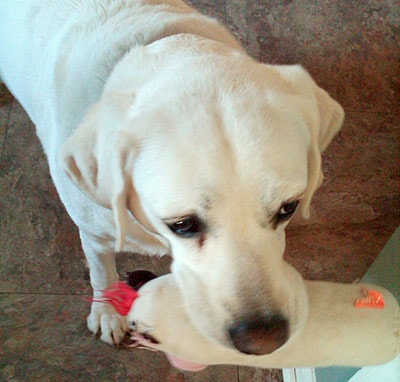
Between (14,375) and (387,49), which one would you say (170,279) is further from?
(387,49)

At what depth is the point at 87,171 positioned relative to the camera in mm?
1046

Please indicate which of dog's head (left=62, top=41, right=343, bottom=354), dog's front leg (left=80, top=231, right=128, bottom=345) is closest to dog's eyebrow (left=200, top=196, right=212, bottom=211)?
dog's head (left=62, top=41, right=343, bottom=354)

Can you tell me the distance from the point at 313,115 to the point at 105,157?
457 mm

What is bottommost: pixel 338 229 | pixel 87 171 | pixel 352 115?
pixel 338 229

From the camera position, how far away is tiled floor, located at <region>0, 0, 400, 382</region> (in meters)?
1.81

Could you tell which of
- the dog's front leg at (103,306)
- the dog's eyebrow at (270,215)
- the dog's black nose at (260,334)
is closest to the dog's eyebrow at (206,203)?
the dog's eyebrow at (270,215)

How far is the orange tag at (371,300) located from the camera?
3.54ft

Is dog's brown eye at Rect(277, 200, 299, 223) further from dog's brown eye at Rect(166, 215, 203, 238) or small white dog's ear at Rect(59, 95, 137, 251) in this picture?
small white dog's ear at Rect(59, 95, 137, 251)

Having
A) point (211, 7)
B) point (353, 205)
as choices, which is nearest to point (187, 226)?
point (353, 205)

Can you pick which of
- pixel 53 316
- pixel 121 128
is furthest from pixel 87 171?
pixel 53 316

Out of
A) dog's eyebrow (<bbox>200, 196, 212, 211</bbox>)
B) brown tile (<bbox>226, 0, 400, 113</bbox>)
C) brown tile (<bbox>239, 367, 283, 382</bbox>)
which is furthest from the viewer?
brown tile (<bbox>226, 0, 400, 113</bbox>)

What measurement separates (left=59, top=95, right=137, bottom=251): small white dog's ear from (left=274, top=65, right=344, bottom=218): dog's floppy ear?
388 millimetres

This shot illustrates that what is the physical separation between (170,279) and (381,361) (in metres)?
0.50

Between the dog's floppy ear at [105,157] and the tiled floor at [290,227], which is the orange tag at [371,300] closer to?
the dog's floppy ear at [105,157]
